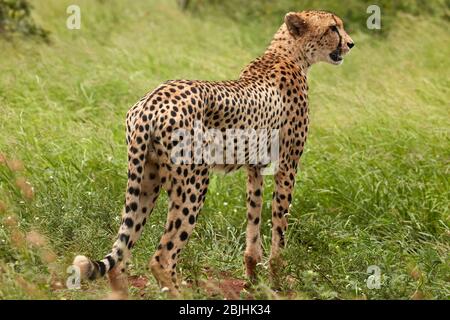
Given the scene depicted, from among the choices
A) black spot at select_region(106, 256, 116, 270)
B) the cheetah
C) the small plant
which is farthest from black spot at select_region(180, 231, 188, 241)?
the small plant

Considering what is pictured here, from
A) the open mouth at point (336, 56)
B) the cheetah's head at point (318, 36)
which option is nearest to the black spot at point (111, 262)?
the cheetah's head at point (318, 36)

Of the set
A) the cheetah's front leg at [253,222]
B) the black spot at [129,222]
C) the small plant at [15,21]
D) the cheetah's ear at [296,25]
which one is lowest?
the cheetah's front leg at [253,222]

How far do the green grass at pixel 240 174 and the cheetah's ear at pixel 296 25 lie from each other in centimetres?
103

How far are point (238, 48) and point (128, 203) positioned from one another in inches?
213

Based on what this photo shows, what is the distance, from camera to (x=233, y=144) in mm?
5180

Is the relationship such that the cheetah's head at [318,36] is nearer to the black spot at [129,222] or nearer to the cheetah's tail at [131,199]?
the cheetah's tail at [131,199]

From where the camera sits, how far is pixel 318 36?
6066 mm

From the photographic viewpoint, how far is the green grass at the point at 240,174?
5.42m

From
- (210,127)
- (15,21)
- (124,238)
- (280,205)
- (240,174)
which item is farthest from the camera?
(15,21)

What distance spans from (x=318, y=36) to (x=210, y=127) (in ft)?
4.29

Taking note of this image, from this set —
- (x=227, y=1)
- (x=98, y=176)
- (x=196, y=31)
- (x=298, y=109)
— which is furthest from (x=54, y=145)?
(x=227, y=1)

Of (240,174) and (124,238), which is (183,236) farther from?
(240,174)

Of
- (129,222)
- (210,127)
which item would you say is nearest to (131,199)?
(129,222)

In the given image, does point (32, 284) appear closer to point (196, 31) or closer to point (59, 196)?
point (59, 196)
